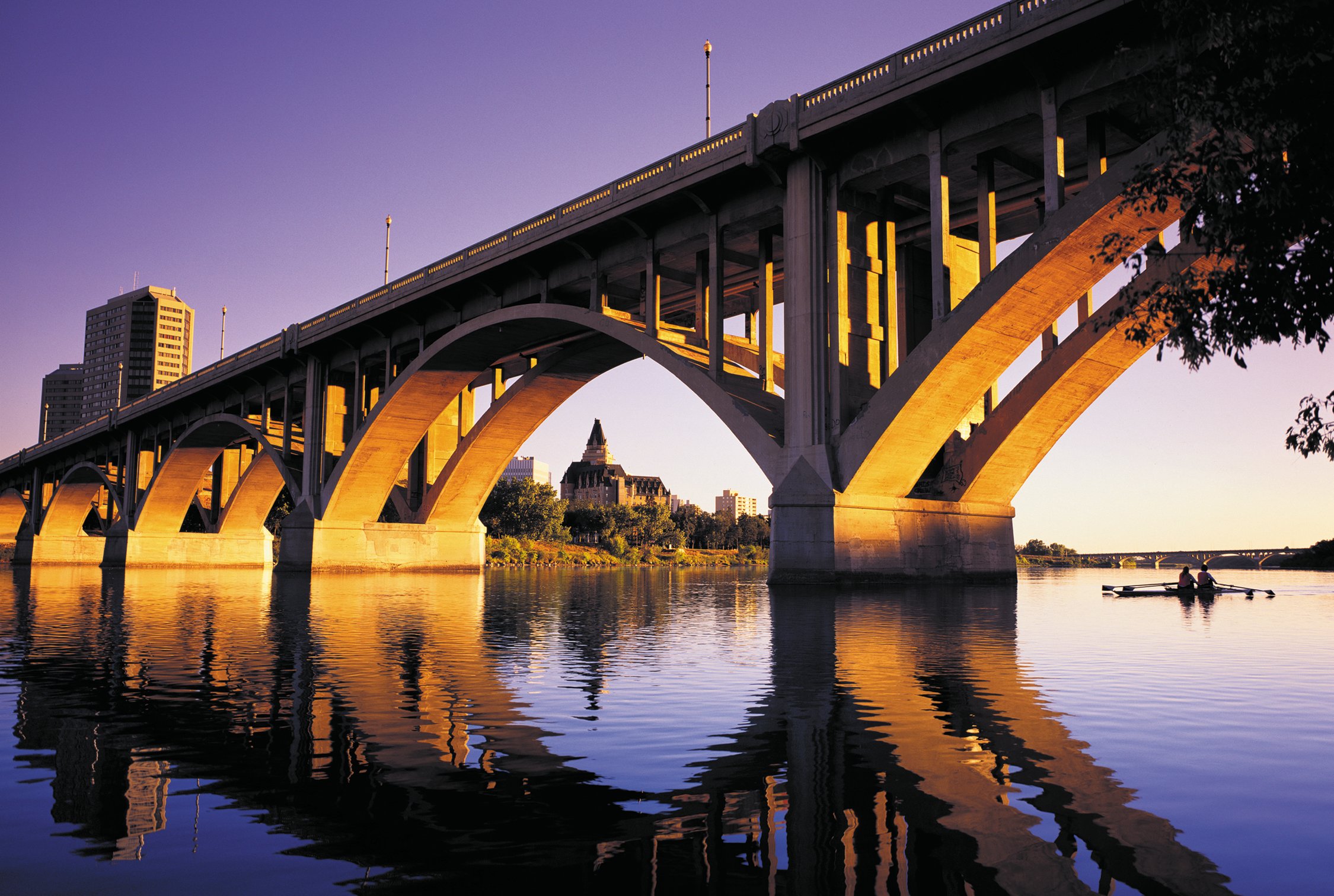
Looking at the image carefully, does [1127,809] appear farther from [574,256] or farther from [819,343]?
[574,256]

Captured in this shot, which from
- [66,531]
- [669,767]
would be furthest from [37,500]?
[669,767]

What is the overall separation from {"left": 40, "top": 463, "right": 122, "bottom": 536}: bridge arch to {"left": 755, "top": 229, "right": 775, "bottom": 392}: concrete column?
221 feet

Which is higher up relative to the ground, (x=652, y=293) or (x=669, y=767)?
(x=652, y=293)


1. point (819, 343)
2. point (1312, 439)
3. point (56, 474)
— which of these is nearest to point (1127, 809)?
point (1312, 439)

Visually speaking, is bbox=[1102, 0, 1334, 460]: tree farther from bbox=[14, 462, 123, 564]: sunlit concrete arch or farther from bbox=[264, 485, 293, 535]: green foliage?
bbox=[264, 485, 293, 535]: green foliage

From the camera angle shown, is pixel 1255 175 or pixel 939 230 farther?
pixel 939 230

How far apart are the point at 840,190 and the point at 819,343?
4480mm

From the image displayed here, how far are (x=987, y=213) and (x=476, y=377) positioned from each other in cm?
2985

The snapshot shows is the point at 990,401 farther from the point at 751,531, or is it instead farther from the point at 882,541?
the point at 751,531

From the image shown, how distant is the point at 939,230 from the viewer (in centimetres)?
2480

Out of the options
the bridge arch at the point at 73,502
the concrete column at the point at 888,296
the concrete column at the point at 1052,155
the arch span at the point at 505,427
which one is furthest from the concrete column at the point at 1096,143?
the bridge arch at the point at 73,502

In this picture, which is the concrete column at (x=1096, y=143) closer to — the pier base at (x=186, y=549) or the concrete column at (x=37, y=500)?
the pier base at (x=186, y=549)

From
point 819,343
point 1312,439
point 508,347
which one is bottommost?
point 1312,439

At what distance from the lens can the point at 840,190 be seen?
27.7m
